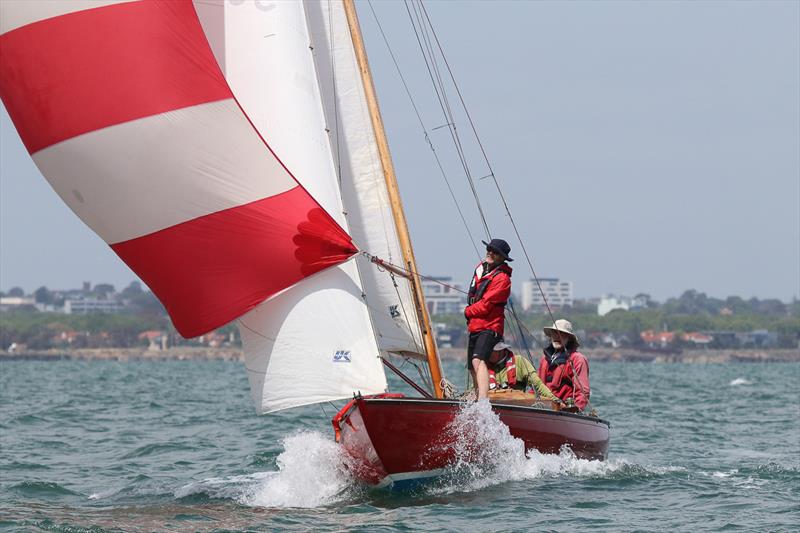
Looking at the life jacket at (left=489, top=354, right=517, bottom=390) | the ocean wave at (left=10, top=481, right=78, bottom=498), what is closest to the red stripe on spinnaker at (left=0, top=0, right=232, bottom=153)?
the ocean wave at (left=10, top=481, right=78, bottom=498)

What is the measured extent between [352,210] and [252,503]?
256cm

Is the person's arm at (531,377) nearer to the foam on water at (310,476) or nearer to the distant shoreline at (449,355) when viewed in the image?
the foam on water at (310,476)

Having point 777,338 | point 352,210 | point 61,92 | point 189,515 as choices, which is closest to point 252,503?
point 189,515

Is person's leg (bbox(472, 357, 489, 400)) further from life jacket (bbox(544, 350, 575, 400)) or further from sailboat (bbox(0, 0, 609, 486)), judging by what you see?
life jacket (bbox(544, 350, 575, 400))

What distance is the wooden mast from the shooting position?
35.9 feet

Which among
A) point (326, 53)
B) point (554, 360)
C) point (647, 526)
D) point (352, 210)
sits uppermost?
point (326, 53)

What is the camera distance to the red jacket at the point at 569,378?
1285 centimetres

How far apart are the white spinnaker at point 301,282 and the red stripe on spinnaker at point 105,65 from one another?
725 millimetres

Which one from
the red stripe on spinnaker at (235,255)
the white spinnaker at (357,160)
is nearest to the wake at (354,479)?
the white spinnaker at (357,160)

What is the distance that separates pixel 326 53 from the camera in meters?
11.1

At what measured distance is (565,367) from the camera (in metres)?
13.0

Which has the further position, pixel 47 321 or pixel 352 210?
pixel 47 321

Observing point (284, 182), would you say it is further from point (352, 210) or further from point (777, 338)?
point (777, 338)

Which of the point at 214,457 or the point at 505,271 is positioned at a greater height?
the point at 505,271
